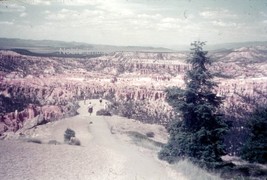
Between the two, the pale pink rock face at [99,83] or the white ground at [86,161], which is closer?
the white ground at [86,161]

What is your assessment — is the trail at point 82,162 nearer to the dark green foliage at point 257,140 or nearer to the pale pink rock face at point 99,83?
the dark green foliage at point 257,140

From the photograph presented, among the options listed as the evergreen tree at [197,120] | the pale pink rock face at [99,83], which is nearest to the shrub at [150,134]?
the evergreen tree at [197,120]

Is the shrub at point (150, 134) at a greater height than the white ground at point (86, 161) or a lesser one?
lesser

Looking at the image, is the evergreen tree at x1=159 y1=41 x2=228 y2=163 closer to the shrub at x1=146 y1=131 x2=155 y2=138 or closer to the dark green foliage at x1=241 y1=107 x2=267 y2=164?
the dark green foliage at x1=241 y1=107 x2=267 y2=164

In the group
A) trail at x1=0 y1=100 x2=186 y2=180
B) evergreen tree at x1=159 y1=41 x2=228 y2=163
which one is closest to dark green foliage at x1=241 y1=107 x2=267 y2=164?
evergreen tree at x1=159 y1=41 x2=228 y2=163

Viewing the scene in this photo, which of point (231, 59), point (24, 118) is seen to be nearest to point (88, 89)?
point (24, 118)

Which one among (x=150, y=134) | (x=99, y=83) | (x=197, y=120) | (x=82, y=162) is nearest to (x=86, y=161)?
(x=82, y=162)

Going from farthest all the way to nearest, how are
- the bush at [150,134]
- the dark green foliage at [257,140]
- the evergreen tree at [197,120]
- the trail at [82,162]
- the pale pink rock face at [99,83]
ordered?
the pale pink rock face at [99,83], the bush at [150,134], the dark green foliage at [257,140], the evergreen tree at [197,120], the trail at [82,162]

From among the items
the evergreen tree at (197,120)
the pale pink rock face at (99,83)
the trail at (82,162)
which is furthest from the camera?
the pale pink rock face at (99,83)
